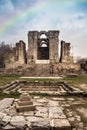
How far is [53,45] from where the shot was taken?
40000mm

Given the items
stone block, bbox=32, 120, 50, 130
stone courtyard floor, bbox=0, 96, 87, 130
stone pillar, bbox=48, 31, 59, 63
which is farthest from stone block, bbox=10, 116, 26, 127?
stone pillar, bbox=48, 31, 59, 63

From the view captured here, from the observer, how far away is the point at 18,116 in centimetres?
472

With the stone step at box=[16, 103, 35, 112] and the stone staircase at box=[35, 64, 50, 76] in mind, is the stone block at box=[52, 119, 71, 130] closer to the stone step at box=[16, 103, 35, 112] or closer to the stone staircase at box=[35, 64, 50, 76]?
the stone step at box=[16, 103, 35, 112]

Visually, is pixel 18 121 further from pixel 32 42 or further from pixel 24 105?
pixel 32 42

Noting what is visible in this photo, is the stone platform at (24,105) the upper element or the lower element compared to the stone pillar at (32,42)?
lower

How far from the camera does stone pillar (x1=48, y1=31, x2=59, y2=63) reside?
39.3 m

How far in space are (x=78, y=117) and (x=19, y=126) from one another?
191 cm

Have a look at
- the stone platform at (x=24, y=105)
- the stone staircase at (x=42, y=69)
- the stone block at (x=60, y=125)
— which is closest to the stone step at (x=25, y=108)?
the stone platform at (x=24, y=105)

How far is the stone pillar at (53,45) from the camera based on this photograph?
39281 mm

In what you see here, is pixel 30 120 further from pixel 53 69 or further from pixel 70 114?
pixel 53 69

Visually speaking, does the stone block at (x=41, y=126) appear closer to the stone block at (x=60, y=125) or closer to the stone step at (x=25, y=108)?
the stone block at (x=60, y=125)

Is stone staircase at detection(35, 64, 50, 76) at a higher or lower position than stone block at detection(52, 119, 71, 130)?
higher

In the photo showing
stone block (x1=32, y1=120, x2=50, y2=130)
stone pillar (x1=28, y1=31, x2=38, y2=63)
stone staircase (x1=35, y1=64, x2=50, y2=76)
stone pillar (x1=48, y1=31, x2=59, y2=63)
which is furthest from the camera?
stone pillar (x1=28, y1=31, x2=38, y2=63)

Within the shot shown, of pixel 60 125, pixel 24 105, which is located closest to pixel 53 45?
pixel 24 105
